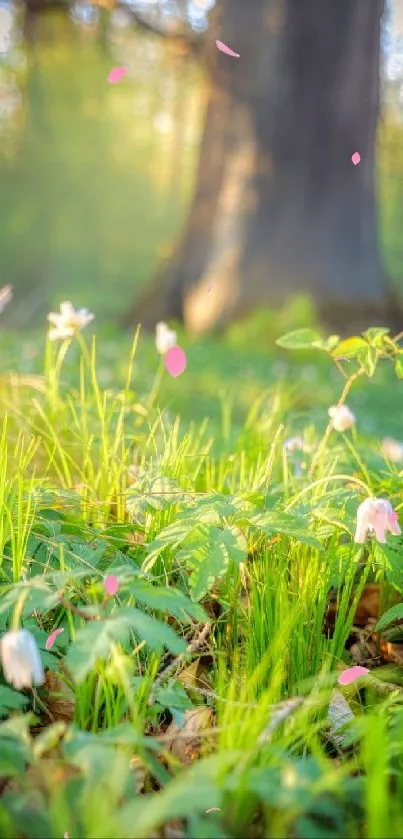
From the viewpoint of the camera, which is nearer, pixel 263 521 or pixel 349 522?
pixel 263 521

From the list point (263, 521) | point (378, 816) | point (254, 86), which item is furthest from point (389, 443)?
point (254, 86)

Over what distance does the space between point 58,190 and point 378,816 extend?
23.9 m

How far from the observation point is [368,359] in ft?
5.31

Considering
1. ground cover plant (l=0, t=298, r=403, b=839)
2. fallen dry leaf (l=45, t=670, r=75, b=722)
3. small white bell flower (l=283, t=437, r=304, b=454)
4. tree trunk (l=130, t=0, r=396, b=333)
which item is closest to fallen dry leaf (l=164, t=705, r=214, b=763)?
ground cover plant (l=0, t=298, r=403, b=839)

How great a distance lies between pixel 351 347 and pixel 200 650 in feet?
1.99

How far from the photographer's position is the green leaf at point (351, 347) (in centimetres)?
164

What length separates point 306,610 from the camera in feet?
4.93

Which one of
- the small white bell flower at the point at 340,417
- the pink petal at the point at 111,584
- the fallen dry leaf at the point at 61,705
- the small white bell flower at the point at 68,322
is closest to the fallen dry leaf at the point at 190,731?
the fallen dry leaf at the point at 61,705

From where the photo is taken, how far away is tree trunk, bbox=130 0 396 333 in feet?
25.2

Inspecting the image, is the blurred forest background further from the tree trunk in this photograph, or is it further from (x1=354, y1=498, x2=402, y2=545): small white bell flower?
(x1=354, y1=498, x2=402, y2=545): small white bell flower

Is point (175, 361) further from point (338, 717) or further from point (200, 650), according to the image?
point (338, 717)

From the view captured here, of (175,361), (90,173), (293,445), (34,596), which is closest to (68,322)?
(175,361)

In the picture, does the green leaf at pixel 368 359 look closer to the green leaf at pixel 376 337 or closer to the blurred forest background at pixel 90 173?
the green leaf at pixel 376 337

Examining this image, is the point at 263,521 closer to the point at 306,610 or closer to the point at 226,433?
the point at 306,610
